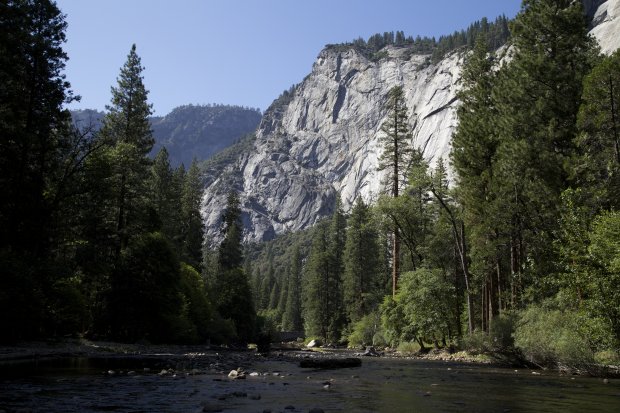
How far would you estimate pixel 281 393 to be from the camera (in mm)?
11648

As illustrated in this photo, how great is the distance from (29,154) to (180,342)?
19065 mm

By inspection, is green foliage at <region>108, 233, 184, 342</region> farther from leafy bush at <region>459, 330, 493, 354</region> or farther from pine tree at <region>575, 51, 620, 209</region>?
pine tree at <region>575, 51, 620, 209</region>

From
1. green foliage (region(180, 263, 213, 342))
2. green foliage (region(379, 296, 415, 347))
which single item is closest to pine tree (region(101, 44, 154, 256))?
green foliage (region(180, 263, 213, 342))

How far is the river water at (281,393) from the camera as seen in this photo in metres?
9.14

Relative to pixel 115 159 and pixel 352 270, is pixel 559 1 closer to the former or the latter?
pixel 115 159

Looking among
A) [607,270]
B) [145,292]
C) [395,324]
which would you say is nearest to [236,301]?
[395,324]

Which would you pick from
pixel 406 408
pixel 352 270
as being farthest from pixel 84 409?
pixel 352 270

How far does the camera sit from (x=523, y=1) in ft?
97.0

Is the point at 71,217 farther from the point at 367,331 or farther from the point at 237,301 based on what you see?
the point at 367,331

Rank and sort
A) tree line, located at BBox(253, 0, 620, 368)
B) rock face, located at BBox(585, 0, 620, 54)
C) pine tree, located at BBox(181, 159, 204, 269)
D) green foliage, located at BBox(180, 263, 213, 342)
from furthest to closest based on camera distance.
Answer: rock face, located at BBox(585, 0, 620, 54) < pine tree, located at BBox(181, 159, 204, 269) < green foliage, located at BBox(180, 263, 213, 342) < tree line, located at BBox(253, 0, 620, 368)

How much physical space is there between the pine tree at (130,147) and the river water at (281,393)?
74.0ft

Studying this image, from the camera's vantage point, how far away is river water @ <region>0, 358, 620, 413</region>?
9.14 m

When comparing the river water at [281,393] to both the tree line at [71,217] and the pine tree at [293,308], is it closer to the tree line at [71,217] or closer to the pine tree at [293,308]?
the tree line at [71,217]

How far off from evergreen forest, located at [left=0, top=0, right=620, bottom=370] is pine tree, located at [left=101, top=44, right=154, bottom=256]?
16cm
